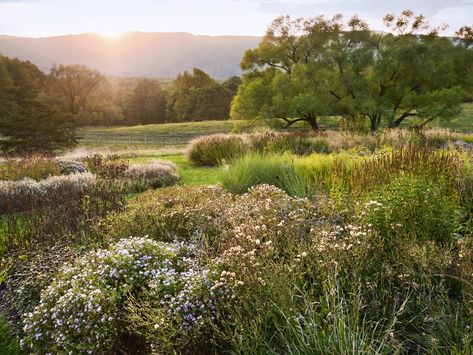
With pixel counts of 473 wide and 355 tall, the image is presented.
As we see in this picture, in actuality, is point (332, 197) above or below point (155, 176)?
above

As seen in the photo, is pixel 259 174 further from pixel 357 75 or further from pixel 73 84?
pixel 73 84

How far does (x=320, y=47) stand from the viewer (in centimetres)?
3028

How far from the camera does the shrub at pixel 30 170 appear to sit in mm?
12461

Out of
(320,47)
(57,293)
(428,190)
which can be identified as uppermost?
(320,47)

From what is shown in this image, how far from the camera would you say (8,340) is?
14.0 ft

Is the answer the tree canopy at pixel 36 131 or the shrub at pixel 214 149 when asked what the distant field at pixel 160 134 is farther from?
the shrub at pixel 214 149

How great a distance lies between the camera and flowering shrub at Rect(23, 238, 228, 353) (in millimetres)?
3648

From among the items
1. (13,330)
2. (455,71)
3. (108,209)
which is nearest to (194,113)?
(455,71)

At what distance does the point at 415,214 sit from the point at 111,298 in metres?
3.56

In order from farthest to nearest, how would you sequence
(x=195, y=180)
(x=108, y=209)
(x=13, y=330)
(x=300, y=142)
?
(x=300, y=142) < (x=195, y=180) < (x=108, y=209) < (x=13, y=330)

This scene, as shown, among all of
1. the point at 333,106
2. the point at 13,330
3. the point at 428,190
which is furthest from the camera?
the point at 333,106

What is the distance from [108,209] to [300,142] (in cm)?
1052

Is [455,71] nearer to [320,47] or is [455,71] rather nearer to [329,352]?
[320,47]

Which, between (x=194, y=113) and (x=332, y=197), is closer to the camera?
(x=332, y=197)
